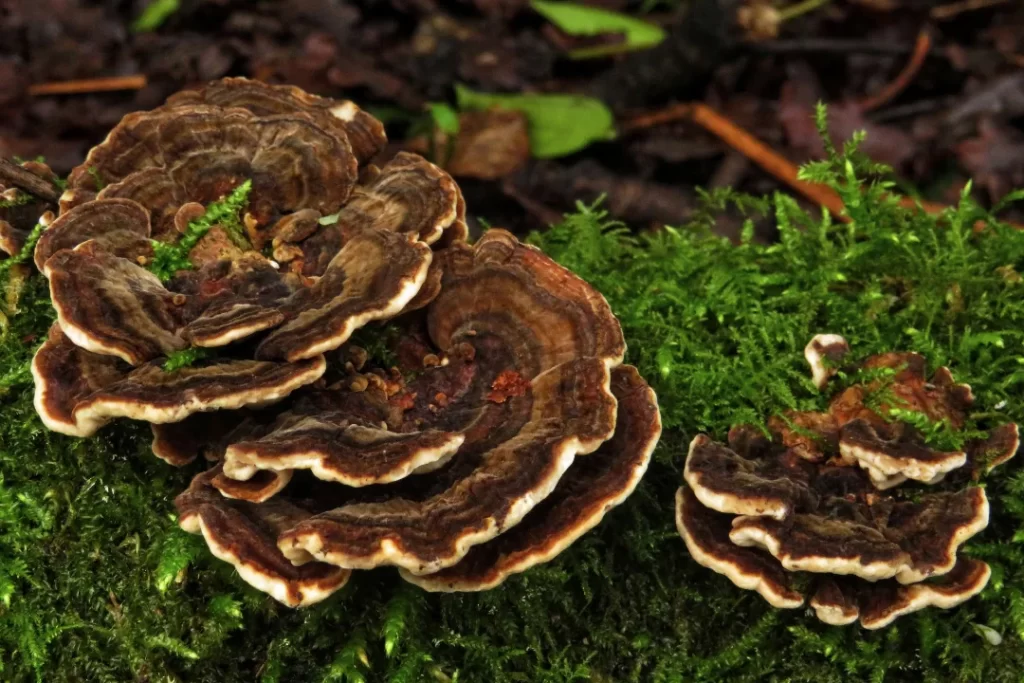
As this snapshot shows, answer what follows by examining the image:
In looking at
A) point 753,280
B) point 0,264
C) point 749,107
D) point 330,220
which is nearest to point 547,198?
point 749,107

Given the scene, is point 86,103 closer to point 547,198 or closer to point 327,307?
point 547,198

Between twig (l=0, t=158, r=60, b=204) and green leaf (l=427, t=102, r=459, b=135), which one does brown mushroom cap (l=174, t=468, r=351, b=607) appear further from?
A: green leaf (l=427, t=102, r=459, b=135)

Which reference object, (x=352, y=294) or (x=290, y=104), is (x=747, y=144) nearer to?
(x=290, y=104)

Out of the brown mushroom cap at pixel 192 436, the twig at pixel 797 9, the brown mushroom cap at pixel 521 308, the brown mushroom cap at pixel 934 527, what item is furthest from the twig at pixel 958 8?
the brown mushroom cap at pixel 192 436

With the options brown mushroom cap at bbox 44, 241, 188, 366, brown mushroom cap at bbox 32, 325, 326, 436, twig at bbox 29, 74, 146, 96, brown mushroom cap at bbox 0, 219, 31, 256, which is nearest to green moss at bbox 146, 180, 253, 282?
brown mushroom cap at bbox 44, 241, 188, 366

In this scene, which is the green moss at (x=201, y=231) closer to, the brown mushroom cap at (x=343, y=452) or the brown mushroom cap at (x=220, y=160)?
the brown mushroom cap at (x=220, y=160)

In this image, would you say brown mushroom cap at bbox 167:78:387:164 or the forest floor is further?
the forest floor

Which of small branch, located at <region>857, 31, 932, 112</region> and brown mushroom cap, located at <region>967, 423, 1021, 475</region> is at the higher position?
brown mushroom cap, located at <region>967, 423, 1021, 475</region>
